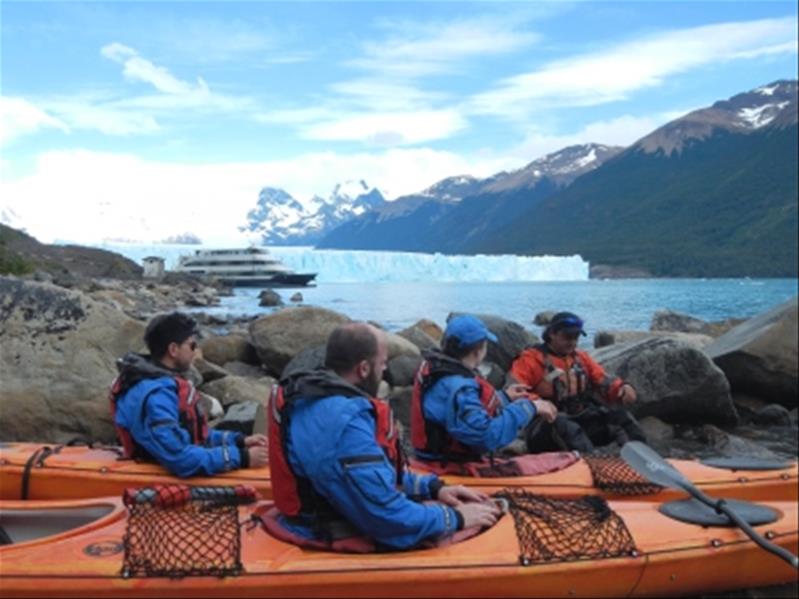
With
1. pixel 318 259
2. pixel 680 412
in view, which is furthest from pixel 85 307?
pixel 318 259

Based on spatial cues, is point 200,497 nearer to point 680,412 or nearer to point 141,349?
point 141,349

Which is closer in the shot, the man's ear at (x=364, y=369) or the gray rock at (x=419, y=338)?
the man's ear at (x=364, y=369)

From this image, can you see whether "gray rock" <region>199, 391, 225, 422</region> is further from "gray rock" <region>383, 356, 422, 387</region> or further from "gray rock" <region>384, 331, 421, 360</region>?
"gray rock" <region>384, 331, 421, 360</region>

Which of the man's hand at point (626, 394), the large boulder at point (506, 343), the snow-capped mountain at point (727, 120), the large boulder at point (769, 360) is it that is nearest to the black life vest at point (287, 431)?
the man's hand at point (626, 394)

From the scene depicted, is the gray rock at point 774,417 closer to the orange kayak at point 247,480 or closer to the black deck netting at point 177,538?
the orange kayak at point 247,480

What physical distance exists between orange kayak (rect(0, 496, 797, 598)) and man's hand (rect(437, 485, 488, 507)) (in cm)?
16

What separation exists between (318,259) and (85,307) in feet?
215

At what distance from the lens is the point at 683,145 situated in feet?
528

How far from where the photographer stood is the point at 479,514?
362 centimetres

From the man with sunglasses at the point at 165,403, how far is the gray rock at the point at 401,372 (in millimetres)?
5514

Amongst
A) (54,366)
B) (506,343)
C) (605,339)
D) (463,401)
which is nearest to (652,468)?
(463,401)

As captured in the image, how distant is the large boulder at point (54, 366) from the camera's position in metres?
6.75

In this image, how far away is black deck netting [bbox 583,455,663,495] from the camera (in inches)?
189

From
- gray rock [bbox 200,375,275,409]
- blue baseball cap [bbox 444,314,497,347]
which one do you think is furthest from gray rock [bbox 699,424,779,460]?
gray rock [bbox 200,375,275,409]
